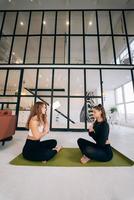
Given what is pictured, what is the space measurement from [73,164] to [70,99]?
3381 millimetres

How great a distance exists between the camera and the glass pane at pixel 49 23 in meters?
5.78

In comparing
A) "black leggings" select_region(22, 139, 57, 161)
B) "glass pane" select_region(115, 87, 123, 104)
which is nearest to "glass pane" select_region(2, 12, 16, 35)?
"black leggings" select_region(22, 139, 57, 161)

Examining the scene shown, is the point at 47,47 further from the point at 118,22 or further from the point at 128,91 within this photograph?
the point at 128,91

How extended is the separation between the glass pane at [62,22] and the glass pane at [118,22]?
86.0 inches

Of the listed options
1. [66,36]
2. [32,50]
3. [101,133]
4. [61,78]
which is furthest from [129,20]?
[101,133]

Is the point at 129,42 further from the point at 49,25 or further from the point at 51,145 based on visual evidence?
the point at 51,145

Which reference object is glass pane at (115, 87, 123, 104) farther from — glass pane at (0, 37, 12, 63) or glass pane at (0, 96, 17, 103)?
glass pane at (0, 37, 12, 63)

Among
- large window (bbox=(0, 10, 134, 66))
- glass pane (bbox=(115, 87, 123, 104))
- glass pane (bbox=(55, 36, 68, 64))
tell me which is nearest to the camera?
large window (bbox=(0, 10, 134, 66))

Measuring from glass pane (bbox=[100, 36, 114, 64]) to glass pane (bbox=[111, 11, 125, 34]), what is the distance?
1.59 feet

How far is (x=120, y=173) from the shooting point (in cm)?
151

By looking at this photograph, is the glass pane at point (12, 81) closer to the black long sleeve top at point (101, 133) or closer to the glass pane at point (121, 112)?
the black long sleeve top at point (101, 133)

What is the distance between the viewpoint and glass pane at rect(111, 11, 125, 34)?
5621 millimetres

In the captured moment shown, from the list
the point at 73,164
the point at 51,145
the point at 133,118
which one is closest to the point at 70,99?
the point at 51,145

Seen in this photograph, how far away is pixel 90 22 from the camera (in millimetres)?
5785
